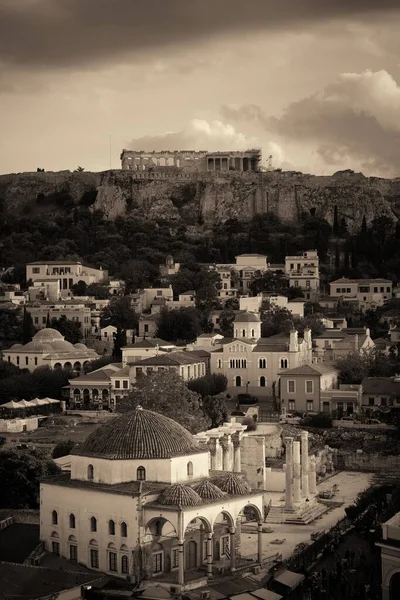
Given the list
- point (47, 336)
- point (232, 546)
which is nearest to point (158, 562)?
point (232, 546)

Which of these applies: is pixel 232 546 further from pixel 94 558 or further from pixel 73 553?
pixel 73 553

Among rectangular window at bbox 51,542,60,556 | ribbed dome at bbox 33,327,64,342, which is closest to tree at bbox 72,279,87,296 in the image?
ribbed dome at bbox 33,327,64,342

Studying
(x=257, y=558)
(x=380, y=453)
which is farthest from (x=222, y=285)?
(x=257, y=558)

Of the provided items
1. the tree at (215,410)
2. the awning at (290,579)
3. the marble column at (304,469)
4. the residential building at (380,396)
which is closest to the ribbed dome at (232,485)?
the awning at (290,579)

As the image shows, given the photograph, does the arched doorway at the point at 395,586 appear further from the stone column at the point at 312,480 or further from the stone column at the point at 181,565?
the stone column at the point at 312,480

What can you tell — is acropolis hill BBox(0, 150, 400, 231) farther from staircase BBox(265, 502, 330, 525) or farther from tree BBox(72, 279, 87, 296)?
staircase BBox(265, 502, 330, 525)

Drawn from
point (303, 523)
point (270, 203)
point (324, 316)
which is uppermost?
point (270, 203)

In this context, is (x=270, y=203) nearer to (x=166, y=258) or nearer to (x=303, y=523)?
(x=166, y=258)
